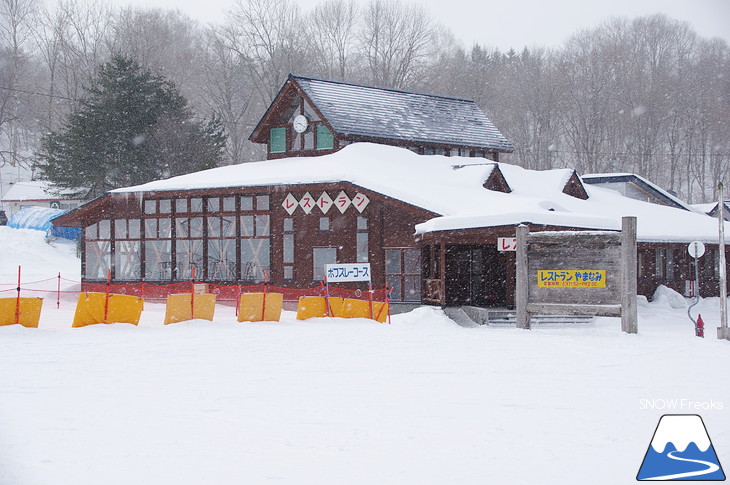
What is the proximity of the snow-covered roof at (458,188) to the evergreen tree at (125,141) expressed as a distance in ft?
46.5

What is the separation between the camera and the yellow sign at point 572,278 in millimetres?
18562

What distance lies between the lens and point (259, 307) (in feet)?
71.8

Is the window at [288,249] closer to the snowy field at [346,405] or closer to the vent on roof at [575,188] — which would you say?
the vent on roof at [575,188]

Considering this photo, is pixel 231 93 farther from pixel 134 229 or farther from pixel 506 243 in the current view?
pixel 506 243

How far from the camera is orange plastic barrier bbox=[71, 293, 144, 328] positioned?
1981cm

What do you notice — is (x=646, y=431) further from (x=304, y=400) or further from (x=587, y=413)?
(x=304, y=400)

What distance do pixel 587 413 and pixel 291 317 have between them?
51.7ft

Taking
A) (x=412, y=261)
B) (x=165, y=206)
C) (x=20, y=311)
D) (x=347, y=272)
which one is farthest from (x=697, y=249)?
(x=165, y=206)

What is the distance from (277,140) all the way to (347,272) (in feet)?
42.8

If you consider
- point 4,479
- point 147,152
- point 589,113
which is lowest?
point 4,479

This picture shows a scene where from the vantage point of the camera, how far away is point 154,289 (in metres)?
32.5

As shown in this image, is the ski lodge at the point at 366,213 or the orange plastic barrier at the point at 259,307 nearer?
the orange plastic barrier at the point at 259,307

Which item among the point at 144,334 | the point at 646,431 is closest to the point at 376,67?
the point at 144,334

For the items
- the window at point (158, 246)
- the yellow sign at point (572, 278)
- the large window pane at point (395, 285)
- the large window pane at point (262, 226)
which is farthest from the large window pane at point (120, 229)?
the yellow sign at point (572, 278)
